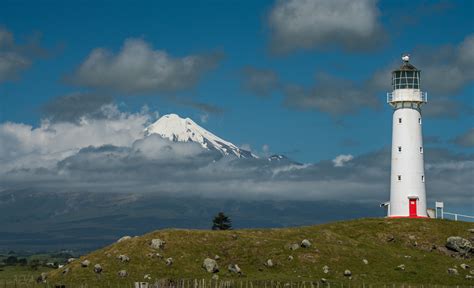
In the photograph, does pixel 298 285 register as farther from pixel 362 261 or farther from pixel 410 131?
pixel 410 131

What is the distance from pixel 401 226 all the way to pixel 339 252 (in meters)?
18.7

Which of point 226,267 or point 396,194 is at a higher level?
point 396,194

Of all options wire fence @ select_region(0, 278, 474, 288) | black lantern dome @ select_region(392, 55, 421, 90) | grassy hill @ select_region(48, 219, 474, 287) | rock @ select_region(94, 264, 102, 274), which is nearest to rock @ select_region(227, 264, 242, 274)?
grassy hill @ select_region(48, 219, 474, 287)

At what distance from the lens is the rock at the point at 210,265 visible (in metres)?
86.7

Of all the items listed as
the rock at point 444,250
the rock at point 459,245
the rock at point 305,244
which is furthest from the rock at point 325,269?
the rock at point 459,245

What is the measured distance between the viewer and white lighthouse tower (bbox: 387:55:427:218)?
119062 millimetres

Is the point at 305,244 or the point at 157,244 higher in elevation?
the point at 305,244

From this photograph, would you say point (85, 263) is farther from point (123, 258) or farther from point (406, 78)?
point (406, 78)

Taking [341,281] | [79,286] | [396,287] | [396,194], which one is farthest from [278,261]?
[396,194]

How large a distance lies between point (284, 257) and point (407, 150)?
123 ft

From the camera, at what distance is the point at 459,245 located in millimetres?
100500

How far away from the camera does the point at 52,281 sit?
8500 centimetres

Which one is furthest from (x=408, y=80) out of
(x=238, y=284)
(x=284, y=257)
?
(x=238, y=284)

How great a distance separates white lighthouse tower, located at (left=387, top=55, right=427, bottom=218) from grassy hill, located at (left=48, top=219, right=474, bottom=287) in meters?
13.9
